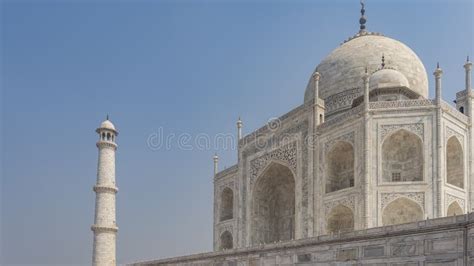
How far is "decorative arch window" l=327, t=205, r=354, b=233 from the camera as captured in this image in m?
17.3

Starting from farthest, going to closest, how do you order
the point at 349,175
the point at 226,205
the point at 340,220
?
the point at 226,205
the point at 349,175
the point at 340,220

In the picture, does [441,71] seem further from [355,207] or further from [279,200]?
[279,200]

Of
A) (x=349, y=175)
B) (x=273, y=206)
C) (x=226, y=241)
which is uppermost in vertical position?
(x=349, y=175)

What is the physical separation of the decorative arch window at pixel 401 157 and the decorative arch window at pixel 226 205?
31.8ft

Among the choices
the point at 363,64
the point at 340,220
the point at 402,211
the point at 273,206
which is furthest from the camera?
the point at 363,64

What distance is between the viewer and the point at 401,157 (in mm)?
16922

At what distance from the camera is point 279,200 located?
2259cm

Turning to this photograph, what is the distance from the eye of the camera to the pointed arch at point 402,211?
15789mm

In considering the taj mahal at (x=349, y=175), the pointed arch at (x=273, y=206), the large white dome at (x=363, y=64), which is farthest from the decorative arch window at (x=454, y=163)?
the pointed arch at (x=273, y=206)

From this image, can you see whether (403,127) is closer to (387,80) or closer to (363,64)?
(387,80)

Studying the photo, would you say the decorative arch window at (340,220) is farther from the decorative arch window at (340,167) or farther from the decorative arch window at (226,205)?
the decorative arch window at (226,205)

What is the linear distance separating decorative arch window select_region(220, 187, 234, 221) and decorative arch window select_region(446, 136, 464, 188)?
10620mm

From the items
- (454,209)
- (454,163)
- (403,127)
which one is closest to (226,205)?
(403,127)

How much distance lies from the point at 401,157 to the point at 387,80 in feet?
12.5
